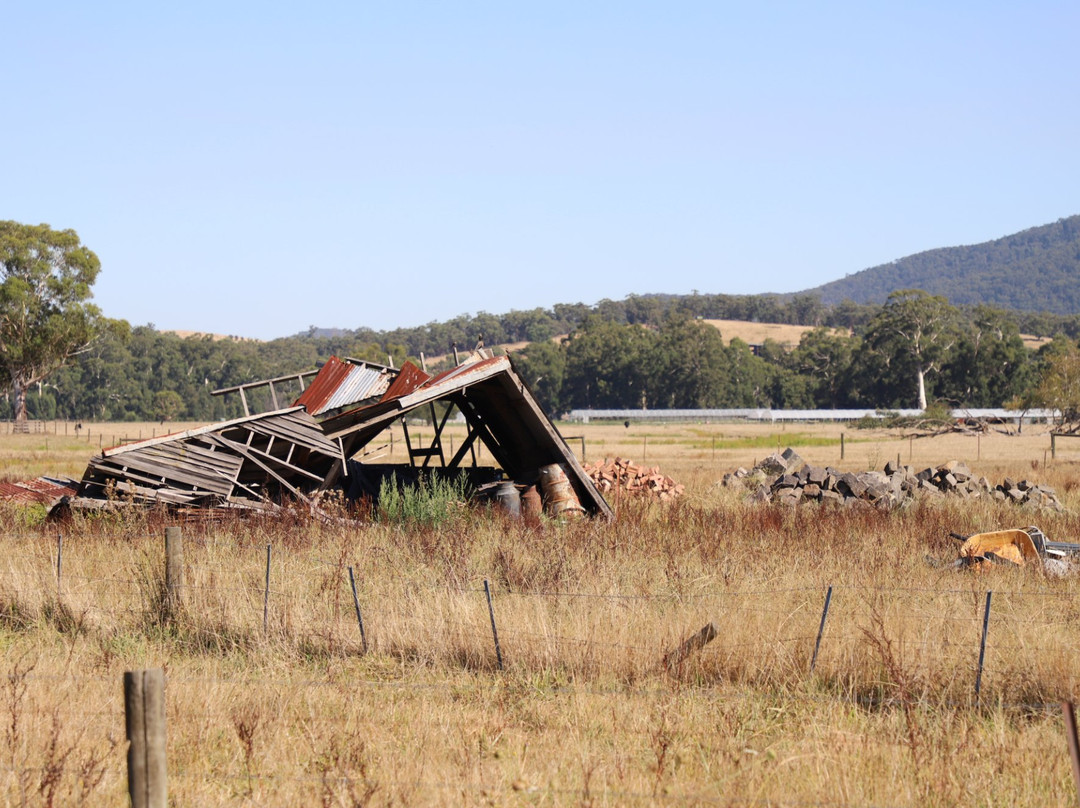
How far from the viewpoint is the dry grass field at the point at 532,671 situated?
5.70 m

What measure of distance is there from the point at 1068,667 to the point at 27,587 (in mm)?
8843

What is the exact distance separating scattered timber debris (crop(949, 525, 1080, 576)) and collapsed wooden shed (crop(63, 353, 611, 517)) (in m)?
5.24

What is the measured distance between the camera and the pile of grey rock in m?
19.2

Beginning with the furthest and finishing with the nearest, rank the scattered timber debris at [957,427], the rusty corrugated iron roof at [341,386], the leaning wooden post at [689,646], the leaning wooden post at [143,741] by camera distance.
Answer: the scattered timber debris at [957,427] → the rusty corrugated iron roof at [341,386] → the leaning wooden post at [689,646] → the leaning wooden post at [143,741]

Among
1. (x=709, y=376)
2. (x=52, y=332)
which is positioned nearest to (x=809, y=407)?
(x=709, y=376)

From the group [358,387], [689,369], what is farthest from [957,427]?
[358,387]

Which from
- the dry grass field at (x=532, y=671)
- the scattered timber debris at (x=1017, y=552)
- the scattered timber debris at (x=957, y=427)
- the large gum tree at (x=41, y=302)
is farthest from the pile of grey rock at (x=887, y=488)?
the large gum tree at (x=41, y=302)

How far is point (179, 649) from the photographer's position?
8539 mm

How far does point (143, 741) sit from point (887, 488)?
1728cm

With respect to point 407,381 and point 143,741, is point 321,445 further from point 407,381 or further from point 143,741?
point 143,741

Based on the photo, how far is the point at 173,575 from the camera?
9.09 meters

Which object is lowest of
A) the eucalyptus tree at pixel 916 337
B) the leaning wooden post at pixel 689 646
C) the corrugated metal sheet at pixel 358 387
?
the leaning wooden post at pixel 689 646

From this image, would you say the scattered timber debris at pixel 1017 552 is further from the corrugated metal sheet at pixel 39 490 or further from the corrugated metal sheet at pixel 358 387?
the corrugated metal sheet at pixel 39 490

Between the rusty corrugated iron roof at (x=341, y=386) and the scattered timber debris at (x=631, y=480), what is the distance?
5932mm
